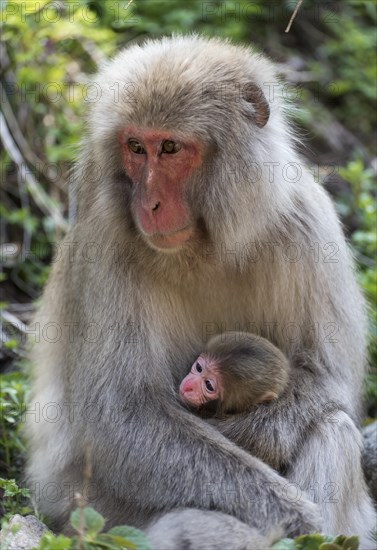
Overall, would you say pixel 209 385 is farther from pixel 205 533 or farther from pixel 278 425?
pixel 205 533

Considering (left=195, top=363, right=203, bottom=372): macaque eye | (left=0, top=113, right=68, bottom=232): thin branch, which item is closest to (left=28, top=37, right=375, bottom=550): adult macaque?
(left=195, top=363, right=203, bottom=372): macaque eye

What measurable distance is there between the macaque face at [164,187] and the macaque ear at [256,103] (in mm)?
395

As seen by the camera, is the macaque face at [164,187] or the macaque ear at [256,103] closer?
the macaque face at [164,187]

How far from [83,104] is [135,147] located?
70.3 inches

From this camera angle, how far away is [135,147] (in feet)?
16.2

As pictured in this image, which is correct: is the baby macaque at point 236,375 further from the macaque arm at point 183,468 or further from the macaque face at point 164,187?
the macaque face at point 164,187

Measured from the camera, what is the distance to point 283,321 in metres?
5.45

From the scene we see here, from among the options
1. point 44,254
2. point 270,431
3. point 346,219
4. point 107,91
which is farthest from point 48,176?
point 270,431

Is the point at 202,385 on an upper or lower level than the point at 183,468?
upper

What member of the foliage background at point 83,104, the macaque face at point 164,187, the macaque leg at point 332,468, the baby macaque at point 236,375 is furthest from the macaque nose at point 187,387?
the foliage background at point 83,104

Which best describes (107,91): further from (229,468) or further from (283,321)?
(229,468)

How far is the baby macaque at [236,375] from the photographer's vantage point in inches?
203

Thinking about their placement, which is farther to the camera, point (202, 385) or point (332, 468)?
point (202, 385)

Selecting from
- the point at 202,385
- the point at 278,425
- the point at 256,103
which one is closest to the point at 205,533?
the point at 278,425
